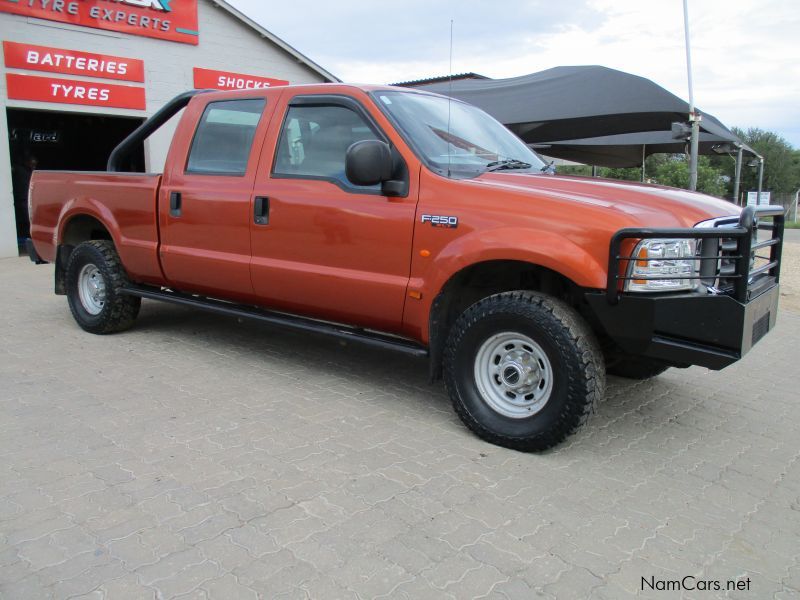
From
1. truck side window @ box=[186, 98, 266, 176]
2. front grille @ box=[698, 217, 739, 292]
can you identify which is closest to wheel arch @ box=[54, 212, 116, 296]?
truck side window @ box=[186, 98, 266, 176]

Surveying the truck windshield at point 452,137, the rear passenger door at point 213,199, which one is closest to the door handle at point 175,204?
the rear passenger door at point 213,199

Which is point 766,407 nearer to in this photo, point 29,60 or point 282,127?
point 282,127

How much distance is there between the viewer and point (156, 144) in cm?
1289

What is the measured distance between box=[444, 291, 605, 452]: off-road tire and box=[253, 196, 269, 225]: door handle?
1.57 meters

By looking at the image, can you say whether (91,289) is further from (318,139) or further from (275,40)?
(275,40)

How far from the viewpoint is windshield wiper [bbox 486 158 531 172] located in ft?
13.4

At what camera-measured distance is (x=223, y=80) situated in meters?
13.5

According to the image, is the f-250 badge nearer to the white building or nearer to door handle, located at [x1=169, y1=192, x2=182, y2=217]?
door handle, located at [x1=169, y1=192, x2=182, y2=217]

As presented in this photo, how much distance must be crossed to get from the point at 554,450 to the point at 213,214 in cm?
284

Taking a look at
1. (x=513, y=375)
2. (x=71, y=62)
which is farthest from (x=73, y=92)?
(x=513, y=375)

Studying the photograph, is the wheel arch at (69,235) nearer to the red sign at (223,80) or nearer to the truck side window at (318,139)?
the truck side window at (318,139)

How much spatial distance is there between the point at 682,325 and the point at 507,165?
1580 mm

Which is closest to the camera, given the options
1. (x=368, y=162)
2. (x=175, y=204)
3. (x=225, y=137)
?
(x=368, y=162)

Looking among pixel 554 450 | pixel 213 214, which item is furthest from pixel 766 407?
pixel 213 214
